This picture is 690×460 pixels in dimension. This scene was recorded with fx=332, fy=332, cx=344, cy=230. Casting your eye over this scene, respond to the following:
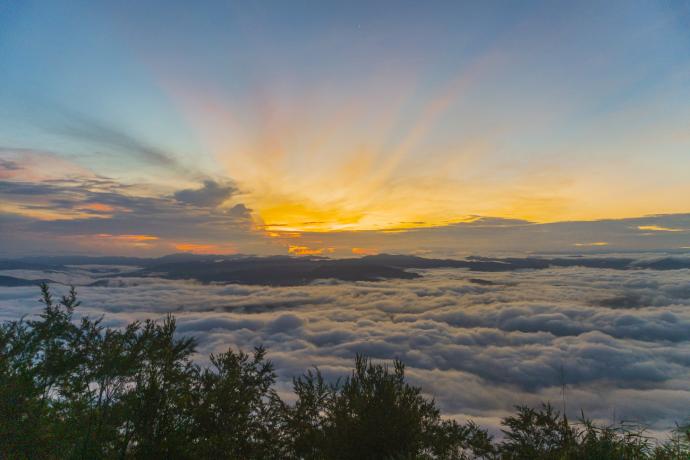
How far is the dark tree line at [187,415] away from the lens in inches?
534

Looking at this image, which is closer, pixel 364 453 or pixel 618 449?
pixel 618 449

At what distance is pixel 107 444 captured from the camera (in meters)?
17.0

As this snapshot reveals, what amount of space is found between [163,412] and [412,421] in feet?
46.2

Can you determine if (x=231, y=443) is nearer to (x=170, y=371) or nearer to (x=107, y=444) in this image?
(x=170, y=371)

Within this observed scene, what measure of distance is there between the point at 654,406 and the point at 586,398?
2989 cm

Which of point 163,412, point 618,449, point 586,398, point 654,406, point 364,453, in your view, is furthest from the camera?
point 586,398

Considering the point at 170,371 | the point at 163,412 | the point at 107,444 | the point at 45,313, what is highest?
the point at 45,313

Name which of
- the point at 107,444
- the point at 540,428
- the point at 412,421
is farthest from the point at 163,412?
the point at 540,428

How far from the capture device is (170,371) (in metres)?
17.2

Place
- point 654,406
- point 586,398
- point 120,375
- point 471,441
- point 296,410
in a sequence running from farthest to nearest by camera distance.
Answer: point 586,398 → point 654,406 → point 296,410 → point 471,441 → point 120,375

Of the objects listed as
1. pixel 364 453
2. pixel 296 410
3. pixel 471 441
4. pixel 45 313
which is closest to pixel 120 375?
pixel 45 313

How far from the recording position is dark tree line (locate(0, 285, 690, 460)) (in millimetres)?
13555

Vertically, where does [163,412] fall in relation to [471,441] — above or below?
above

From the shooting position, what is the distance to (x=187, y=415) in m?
17.7
